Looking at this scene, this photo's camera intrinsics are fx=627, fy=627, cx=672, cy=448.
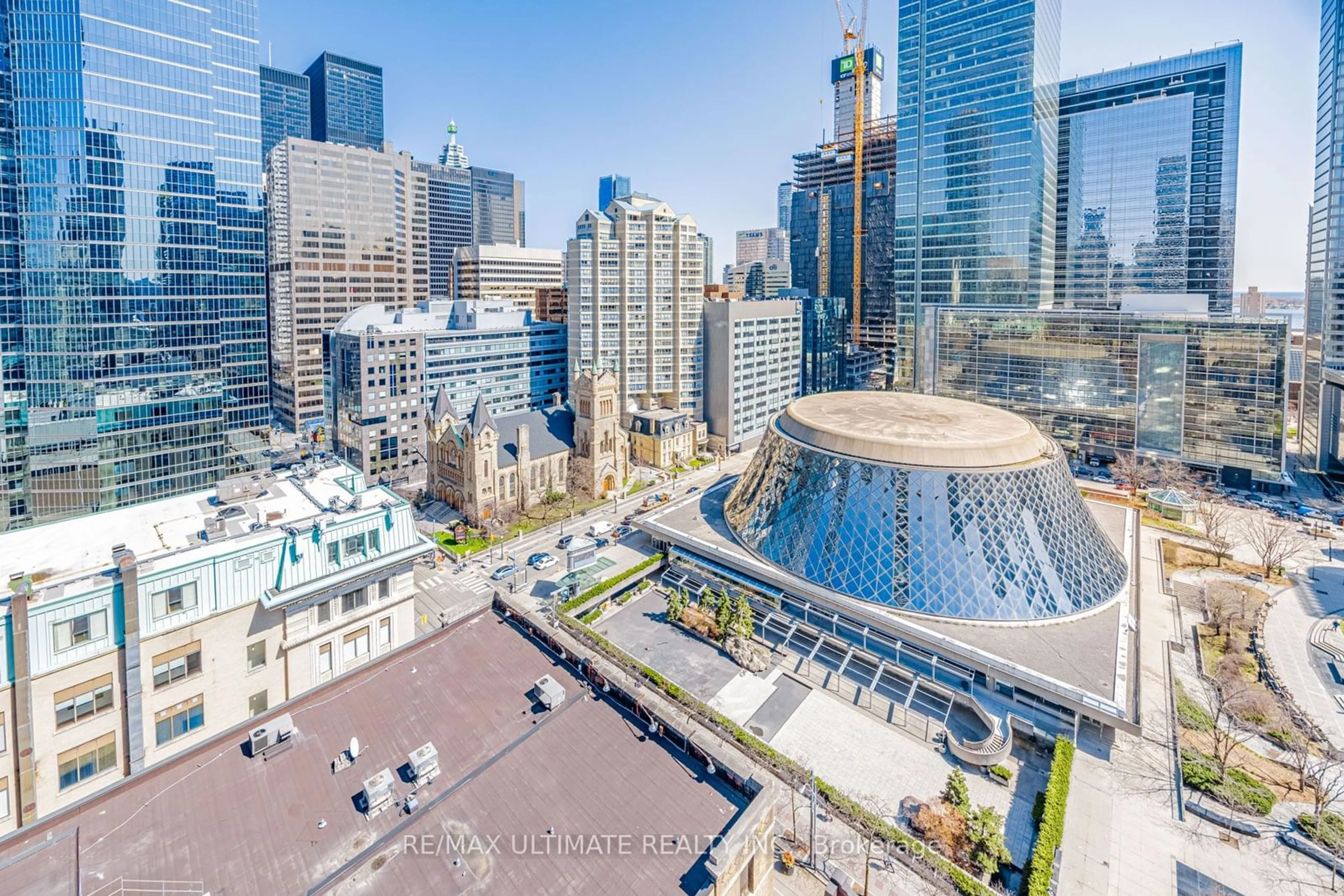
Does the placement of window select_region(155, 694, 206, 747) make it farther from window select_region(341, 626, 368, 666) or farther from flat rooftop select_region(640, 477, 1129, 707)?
flat rooftop select_region(640, 477, 1129, 707)

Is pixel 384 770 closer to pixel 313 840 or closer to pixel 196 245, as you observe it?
pixel 313 840

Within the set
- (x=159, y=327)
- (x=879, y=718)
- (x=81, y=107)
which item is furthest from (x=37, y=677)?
(x=81, y=107)

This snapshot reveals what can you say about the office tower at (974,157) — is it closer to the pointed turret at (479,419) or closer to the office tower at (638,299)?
the office tower at (638,299)

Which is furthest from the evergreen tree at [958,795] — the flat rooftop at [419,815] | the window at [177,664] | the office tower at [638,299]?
the office tower at [638,299]

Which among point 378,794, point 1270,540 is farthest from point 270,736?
point 1270,540

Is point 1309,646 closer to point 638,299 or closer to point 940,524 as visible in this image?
point 940,524

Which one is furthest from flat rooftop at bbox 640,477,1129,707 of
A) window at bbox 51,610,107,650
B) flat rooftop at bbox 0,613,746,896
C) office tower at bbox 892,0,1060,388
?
office tower at bbox 892,0,1060,388
